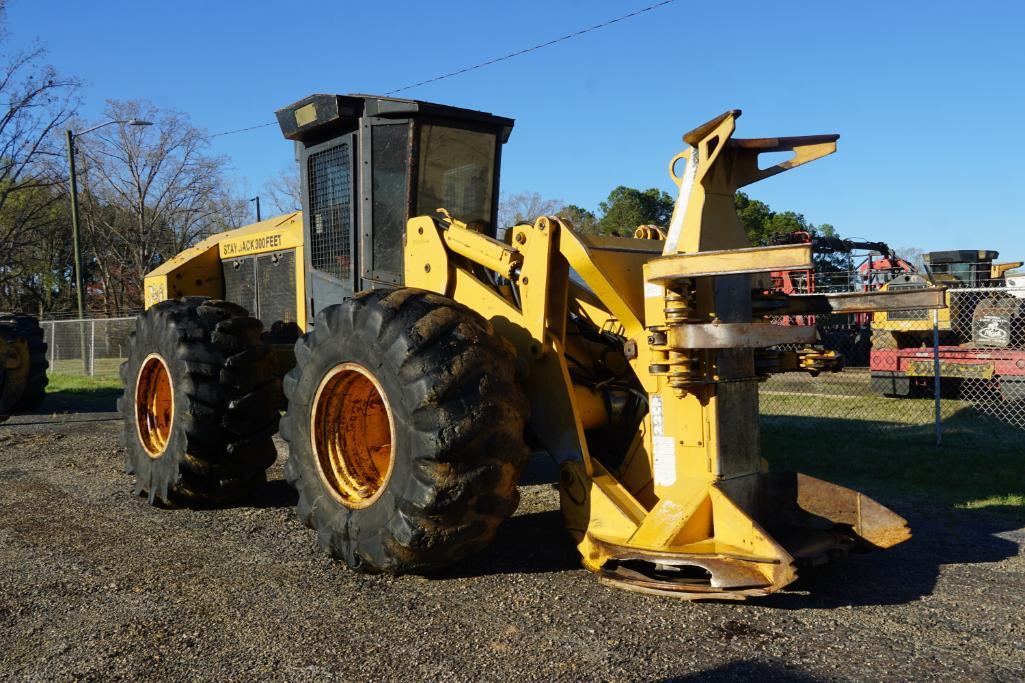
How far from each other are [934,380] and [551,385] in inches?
407

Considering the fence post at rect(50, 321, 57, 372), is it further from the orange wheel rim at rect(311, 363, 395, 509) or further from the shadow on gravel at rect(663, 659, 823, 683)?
the shadow on gravel at rect(663, 659, 823, 683)

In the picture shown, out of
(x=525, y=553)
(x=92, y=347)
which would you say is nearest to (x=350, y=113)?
(x=525, y=553)

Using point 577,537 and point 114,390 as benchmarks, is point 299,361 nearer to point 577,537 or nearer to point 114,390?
point 577,537

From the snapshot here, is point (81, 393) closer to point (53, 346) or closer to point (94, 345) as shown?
point (94, 345)

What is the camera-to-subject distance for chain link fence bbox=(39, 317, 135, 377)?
72.1 ft

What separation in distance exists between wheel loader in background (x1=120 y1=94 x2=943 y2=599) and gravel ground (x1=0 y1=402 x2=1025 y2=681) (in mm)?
250

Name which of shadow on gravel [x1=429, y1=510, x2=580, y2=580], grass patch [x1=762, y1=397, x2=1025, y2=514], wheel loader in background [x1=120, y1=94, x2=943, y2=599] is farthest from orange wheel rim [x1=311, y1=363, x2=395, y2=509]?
grass patch [x1=762, y1=397, x2=1025, y2=514]

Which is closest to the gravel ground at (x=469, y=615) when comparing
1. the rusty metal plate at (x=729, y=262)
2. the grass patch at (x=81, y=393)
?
the rusty metal plate at (x=729, y=262)

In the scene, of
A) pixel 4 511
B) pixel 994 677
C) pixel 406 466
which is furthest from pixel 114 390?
pixel 994 677

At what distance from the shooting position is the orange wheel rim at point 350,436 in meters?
5.09

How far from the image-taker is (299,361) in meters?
5.33

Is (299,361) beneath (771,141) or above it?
beneath

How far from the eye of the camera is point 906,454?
29.0 ft

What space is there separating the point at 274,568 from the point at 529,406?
1773 mm
